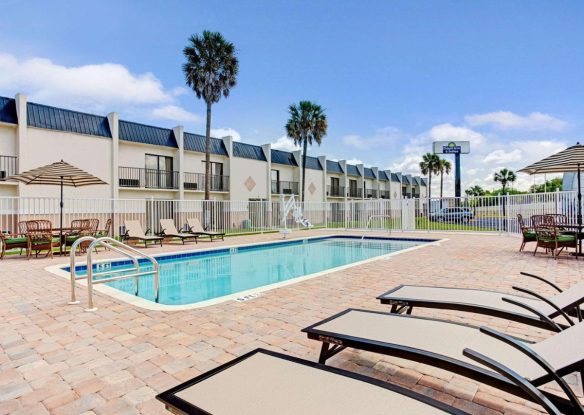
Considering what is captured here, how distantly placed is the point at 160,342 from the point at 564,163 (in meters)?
8.60

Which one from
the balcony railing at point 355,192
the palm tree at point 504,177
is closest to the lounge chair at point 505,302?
the balcony railing at point 355,192

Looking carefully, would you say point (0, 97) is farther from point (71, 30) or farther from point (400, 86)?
point (400, 86)

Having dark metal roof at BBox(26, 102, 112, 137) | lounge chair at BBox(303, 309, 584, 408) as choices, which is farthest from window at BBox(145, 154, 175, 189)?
lounge chair at BBox(303, 309, 584, 408)

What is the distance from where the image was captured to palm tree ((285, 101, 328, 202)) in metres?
26.3

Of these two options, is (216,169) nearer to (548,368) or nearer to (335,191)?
(335,191)

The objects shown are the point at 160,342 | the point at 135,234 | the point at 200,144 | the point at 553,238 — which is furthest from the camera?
the point at 200,144

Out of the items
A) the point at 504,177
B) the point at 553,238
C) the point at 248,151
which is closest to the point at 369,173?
the point at 248,151

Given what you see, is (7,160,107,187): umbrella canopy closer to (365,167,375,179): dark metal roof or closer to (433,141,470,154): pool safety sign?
(433,141,470,154): pool safety sign

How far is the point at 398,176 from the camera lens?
4584cm

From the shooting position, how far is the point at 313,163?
107ft

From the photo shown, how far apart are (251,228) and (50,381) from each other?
15.6 meters

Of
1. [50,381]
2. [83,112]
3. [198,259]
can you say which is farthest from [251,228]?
[50,381]

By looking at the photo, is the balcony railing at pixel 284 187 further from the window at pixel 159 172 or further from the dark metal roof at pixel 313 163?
the window at pixel 159 172

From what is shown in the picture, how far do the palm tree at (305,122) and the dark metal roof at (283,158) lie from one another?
2777 mm
